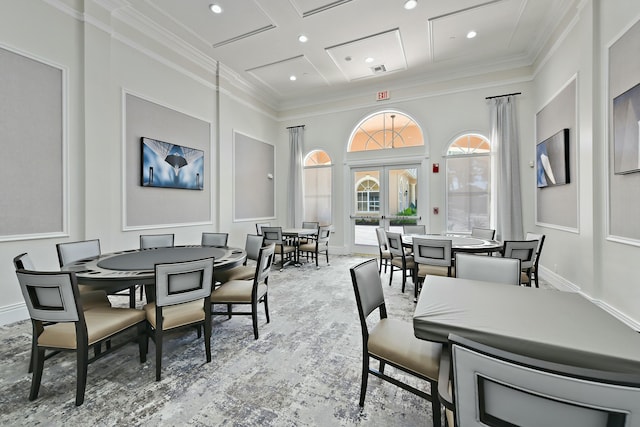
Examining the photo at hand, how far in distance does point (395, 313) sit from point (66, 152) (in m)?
4.43

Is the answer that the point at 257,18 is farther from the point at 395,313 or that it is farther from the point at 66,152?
the point at 395,313

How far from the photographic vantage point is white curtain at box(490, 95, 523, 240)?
5.06 metres

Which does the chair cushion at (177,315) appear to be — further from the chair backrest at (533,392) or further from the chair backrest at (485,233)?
the chair backrest at (485,233)

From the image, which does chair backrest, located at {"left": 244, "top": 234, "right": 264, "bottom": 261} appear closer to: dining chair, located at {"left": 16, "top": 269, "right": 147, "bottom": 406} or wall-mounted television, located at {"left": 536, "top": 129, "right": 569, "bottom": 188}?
dining chair, located at {"left": 16, "top": 269, "right": 147, "bottom": 406}

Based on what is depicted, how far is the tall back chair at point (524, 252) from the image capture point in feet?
10.3

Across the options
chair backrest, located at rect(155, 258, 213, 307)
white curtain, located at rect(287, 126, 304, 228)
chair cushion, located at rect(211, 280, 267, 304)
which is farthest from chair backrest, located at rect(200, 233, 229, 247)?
white curtain, located at rect(287, 126, 304, 228)

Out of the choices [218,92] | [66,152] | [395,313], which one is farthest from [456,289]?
[218,92]

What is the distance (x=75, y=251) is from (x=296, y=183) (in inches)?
191

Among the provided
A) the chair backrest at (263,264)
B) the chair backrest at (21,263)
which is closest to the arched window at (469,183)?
the chair backrest at (263,264)

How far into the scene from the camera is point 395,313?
10.5 ft

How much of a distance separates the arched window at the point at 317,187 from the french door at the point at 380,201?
674 millimetres

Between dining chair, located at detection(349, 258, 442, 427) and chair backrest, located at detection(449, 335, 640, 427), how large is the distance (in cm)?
63

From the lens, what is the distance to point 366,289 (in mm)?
1712

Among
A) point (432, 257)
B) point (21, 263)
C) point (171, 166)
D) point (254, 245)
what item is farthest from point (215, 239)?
point (432, 257)
